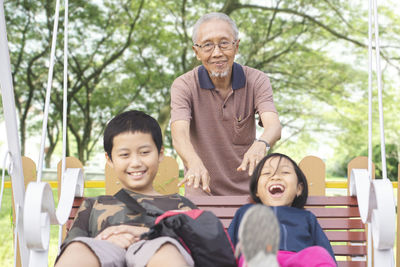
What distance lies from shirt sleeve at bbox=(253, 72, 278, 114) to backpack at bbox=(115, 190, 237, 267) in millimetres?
1381

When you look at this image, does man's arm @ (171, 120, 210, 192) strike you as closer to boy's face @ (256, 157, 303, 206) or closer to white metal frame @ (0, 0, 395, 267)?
boy's face @ (256, 157, 303, 206)

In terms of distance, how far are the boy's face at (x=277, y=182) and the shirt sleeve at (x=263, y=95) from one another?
30.6 inches

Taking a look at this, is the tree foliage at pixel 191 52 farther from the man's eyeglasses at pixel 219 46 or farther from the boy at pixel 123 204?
the boy at pixel 123 204

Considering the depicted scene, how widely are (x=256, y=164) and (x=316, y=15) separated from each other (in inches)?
362

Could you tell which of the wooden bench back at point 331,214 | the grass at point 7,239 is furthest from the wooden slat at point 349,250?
the grass at point 7,239

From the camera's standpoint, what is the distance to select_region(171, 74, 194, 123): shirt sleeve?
119 inches

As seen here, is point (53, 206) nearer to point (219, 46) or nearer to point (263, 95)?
point (219, 46)

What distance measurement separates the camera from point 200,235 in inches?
70.5

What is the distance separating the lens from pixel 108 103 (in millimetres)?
11359

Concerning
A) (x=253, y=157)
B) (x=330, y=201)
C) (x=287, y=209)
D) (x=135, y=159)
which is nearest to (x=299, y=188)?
(x=287, y=209)

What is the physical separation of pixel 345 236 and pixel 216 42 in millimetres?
1294

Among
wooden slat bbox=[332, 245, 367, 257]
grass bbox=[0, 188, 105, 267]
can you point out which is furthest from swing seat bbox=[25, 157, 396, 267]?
grass bbox=[0, 188, 105, 267]

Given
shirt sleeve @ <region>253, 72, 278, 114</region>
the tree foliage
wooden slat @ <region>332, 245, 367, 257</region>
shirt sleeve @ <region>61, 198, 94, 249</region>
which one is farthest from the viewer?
the tree foliage

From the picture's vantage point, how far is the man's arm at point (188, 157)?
7.71ft
